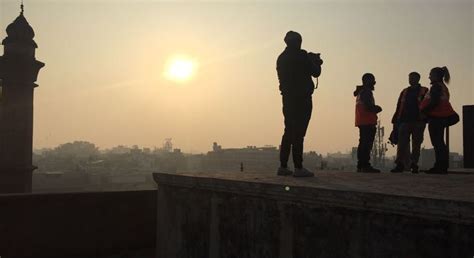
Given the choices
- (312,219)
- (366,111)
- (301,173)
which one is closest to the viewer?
(312,219)

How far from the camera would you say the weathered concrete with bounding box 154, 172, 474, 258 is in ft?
8.89

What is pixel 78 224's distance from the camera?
18.9 feet

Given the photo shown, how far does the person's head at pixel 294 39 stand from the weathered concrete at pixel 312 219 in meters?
1.98

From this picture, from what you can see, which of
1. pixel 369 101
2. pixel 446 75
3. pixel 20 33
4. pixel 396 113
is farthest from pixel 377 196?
pixel 20 33

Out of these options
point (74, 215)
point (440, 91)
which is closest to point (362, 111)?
point (440, 91)

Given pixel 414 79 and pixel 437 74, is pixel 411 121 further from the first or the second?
pixel 437 74

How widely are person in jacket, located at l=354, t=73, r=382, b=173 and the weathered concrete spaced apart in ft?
8.45

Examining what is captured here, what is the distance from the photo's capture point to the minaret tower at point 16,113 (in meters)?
13.1

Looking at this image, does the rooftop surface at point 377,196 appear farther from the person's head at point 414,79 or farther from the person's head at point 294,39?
the person's head at point 414,79

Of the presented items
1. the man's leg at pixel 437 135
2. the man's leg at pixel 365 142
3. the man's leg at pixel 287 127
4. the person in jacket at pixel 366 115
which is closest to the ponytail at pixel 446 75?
the man's leg at pixel 437 135

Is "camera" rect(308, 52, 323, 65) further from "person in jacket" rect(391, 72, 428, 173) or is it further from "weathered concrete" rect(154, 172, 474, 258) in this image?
"person in jacket" rect(391, 72, 428, 173)

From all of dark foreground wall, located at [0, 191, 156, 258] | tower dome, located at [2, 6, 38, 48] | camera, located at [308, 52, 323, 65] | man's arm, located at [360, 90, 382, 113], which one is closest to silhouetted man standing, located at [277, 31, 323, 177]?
camera, located at [308, 52, 323, 65]

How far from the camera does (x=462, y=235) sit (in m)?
2.59

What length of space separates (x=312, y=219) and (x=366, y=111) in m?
3.55
